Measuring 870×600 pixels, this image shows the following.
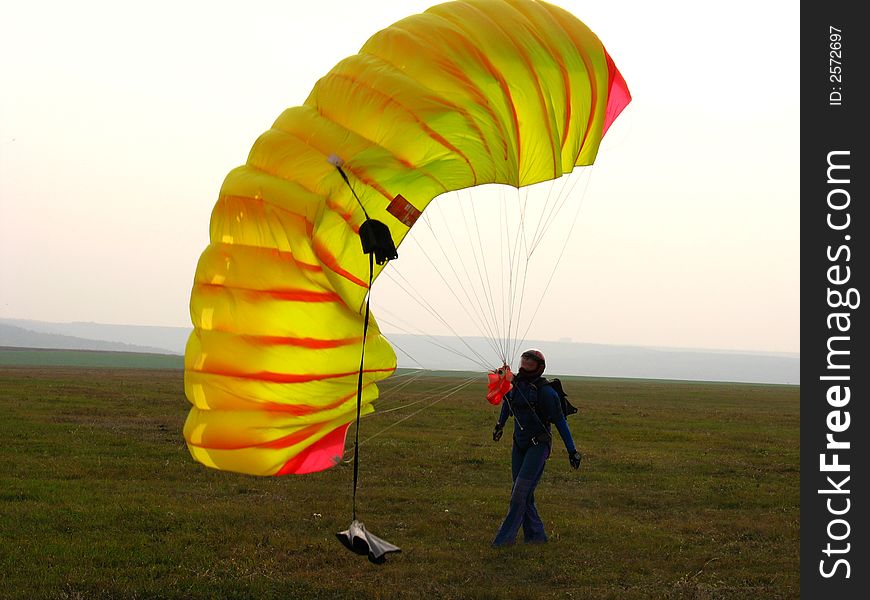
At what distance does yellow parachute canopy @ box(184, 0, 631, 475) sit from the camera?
24.7 feet

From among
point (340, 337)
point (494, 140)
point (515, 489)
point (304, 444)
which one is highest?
point (494, 140)

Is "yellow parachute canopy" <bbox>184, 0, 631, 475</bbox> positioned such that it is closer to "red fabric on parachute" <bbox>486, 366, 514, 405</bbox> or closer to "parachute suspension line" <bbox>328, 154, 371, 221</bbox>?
"parachute suspension line" <bbox>328, 154, 371, 221</bbox>

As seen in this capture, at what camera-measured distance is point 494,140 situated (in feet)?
27.7

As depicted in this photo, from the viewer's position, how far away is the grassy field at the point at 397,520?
8.45 meters

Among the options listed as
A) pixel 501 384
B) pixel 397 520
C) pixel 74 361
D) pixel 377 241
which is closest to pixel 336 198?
pixel 377 241

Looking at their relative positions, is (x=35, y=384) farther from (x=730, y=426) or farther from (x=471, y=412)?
(x=730, y=426)

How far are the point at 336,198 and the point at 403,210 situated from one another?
0.76 m

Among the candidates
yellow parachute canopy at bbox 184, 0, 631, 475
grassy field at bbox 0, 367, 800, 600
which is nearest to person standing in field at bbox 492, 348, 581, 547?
grassy field at bbox 0, 367, 800, 600

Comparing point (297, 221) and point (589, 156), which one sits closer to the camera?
point (297, 221)

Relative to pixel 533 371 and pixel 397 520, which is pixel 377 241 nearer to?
pixel 533 371

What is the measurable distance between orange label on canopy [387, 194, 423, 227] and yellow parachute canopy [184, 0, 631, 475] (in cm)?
2

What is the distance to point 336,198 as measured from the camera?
7859 millimetres

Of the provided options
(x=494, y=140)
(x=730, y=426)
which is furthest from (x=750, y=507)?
(x=730, y=426)

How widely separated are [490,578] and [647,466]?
8718 millimetres
